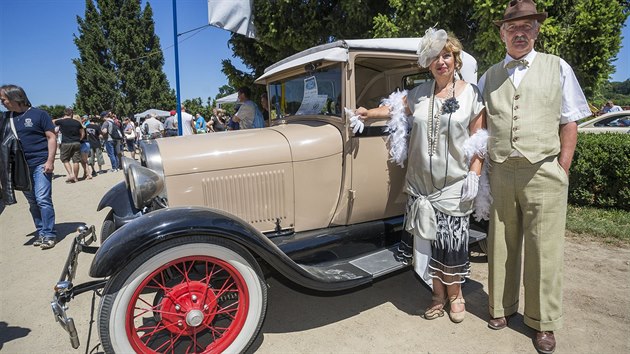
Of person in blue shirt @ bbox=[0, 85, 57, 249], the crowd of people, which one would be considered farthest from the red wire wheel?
person in blue shirt @ bbox=[0, 85, 57, 249]

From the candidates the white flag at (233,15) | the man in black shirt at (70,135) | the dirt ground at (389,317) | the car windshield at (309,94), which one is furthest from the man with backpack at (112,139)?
the car windshield at (309,94)

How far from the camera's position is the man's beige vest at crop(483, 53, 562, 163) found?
212 centimetres

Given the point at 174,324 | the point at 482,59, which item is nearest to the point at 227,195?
the point at 174,324

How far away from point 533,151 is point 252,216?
72.9 inches

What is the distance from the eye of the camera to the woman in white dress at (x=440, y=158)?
231 cm

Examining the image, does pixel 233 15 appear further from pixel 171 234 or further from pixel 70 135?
pixel 171 234

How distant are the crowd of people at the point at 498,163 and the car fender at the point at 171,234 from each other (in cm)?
108

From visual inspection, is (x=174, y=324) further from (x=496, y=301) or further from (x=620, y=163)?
(x=620, y=163)

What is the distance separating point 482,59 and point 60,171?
11999mm

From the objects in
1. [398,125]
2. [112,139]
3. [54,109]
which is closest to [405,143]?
[398,125]

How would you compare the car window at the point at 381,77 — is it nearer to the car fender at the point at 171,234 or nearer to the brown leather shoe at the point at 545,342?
the car fender at the point at 171,234

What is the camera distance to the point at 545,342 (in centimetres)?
223

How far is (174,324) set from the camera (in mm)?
2092

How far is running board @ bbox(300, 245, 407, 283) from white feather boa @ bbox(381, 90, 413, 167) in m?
0.74
